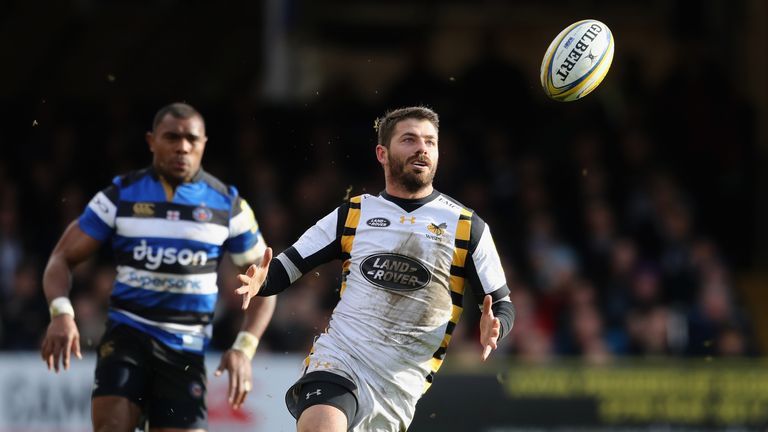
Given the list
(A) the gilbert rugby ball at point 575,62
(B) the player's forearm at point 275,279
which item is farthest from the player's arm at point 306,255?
(A) the gilbert rugby ball at point 575,62

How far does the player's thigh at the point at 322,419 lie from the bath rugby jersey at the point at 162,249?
1511 millimetres

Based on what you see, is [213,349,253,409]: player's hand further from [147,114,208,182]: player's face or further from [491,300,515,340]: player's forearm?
[491,300,515,340]: player's forearm

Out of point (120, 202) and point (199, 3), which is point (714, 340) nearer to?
point (120, 202)

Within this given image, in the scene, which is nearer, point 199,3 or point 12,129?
point 12,129

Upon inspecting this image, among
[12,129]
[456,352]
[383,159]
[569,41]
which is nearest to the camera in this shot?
[383,159]

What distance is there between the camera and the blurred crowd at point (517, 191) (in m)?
13.1

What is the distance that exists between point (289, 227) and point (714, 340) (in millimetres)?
4504

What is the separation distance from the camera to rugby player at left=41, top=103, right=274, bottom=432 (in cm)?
748

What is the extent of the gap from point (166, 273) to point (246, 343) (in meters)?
0.62

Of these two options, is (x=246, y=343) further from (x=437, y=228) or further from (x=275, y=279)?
(x=437, y=228)

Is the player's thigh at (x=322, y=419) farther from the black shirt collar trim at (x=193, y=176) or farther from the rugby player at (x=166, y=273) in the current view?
the black shirt collar trim at (x=193, y=176)

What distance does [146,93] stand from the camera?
1862 centimetres

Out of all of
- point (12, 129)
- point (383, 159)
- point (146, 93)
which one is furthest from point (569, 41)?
point (146, 93)

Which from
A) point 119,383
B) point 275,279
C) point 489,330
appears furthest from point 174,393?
point 489,330
